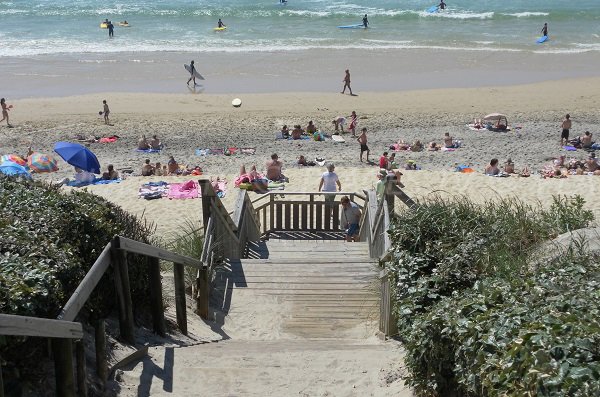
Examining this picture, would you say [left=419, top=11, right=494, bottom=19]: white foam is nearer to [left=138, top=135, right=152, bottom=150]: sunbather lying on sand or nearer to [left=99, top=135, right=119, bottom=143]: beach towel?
[left=99, top=135, right=119, bottom=143]: beach towel

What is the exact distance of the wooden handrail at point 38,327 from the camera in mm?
4023

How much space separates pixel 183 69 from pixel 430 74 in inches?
436

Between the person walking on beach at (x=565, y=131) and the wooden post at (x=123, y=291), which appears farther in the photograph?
the person walking on beach at (x=565, y=131)

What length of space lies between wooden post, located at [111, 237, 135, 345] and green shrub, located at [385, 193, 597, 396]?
7.46 ft

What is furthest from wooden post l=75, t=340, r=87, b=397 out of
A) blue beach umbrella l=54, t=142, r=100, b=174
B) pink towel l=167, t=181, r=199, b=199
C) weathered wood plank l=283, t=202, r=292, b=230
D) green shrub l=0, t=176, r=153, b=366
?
blue beach umbrella l=54, t=142, r=100, b=174

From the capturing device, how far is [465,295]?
5578 millimetres

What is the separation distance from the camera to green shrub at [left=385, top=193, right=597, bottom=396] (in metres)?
4.59

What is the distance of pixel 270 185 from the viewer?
1878 centimetres

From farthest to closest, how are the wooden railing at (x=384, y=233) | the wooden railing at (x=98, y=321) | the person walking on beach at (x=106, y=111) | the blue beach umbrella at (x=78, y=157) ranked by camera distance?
1. the person walking on beach at (x=106, y=111)
2. the blue beach umbrella at (x=78, y=157)
3. the wooden railing at (x=384, y=233)
4. the wooden railing at (x=98, y=321)

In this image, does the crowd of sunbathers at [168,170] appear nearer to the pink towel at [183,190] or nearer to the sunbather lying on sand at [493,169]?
the pink towel at [183,190]

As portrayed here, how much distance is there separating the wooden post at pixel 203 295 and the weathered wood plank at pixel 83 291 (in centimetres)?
292

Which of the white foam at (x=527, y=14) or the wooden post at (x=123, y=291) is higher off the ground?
the white foam at (x=527, y=14)

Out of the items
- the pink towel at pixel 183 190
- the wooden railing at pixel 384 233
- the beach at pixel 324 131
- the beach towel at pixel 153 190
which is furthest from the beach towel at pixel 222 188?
the wooden railing at pixel 384 233

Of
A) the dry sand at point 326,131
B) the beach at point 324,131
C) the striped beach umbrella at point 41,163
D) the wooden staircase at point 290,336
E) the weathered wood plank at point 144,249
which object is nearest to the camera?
the wooden staircase at point 290,336
